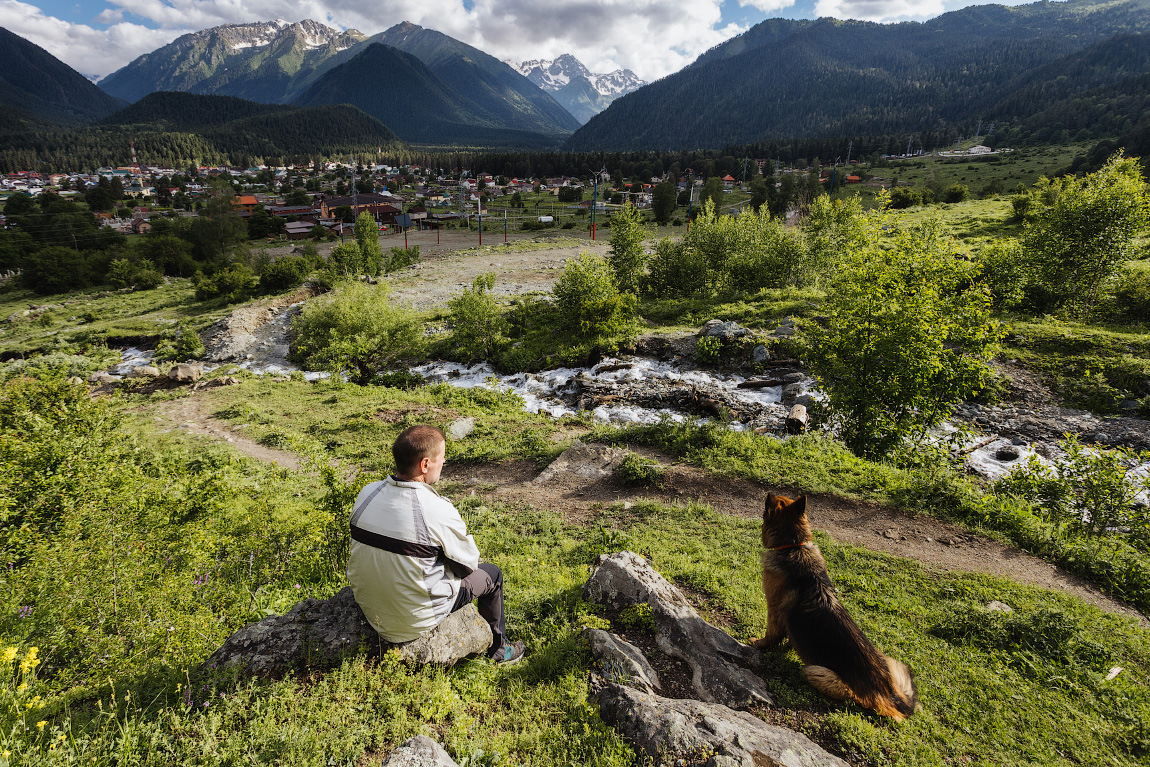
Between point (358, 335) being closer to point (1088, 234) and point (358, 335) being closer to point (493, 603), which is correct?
point (493, 603)

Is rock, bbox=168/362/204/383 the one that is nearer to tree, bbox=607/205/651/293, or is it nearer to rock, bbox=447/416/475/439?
rock, bbox=447/416/475/439

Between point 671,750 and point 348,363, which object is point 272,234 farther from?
point 671,750

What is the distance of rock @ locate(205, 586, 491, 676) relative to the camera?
384cm

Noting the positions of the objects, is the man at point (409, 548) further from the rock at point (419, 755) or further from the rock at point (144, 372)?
the rock at point (144, 372)

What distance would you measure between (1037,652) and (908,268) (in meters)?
7.70

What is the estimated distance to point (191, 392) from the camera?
778 inches

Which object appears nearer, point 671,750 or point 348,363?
point 671,750

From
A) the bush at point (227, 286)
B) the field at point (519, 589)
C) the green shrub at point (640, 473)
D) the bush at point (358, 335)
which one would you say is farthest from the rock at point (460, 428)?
the bush at point (227, 286)

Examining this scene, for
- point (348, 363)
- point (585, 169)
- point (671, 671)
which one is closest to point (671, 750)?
point (671, 671)

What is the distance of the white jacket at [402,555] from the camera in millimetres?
3787

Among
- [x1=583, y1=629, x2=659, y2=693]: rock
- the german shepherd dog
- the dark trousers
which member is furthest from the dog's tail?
the dark trousers

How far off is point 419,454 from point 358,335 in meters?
21.5

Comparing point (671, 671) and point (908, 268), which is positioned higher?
point (908, 268)

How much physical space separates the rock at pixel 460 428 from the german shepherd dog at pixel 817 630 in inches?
398
